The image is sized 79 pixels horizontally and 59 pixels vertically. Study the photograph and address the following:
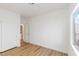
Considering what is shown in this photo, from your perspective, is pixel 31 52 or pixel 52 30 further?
pixel 52 30

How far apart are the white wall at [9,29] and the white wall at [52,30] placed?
1698 mm

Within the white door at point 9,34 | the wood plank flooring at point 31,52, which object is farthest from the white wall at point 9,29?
the wood plank flooring at point 31,52

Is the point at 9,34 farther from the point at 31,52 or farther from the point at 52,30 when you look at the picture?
the point at 52,30

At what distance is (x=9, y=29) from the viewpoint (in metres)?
5.08

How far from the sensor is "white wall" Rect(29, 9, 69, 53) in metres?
4.58

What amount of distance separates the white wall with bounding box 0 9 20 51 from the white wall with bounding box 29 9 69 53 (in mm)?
1698

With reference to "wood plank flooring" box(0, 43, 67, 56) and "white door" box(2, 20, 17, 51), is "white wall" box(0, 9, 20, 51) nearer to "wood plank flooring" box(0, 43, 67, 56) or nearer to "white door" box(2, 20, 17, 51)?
"white door" box(2, 20, 17, 51)

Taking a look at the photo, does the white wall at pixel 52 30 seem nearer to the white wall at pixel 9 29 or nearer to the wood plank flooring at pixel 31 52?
the wood plank flooring at pixel 31 52

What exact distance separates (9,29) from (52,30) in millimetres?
2674

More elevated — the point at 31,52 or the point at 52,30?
the point at 52,30

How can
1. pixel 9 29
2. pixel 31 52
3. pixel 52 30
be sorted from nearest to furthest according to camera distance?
1. pixel 31 52
2. pixel 9 29
3. pixel 52 30

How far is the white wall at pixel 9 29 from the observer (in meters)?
4.70

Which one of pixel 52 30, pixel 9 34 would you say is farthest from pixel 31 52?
pixel 52 30

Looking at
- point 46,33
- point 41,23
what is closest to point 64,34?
point 46,33
